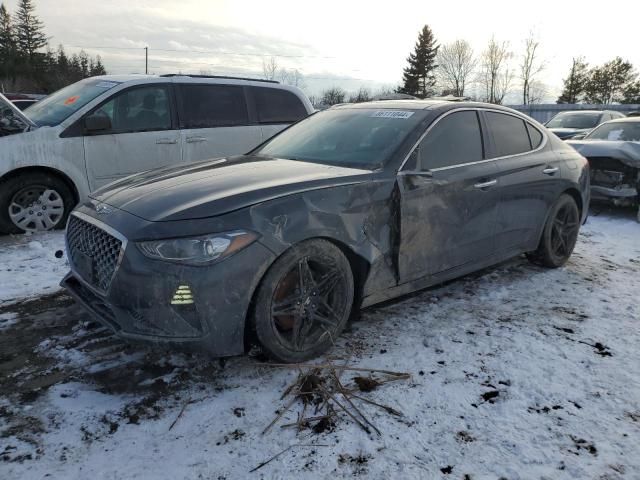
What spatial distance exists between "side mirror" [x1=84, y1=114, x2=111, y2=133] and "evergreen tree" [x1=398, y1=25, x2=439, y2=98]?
189 ft

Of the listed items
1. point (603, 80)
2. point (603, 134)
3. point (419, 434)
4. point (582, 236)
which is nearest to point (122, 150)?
point (419, 434)

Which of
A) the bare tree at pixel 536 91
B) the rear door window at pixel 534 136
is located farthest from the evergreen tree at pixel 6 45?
the rear door window at pixel 534 136

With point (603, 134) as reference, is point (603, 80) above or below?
above

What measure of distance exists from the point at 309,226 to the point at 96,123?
4049mm

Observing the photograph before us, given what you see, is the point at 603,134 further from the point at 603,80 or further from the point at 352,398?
the point at 603,80

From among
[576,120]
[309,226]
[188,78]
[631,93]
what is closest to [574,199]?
[309,226]

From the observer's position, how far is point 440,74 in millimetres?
62000

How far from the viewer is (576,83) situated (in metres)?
52.6

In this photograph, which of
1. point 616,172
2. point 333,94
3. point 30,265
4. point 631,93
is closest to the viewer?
point 30,265

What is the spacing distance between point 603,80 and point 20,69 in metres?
66.6

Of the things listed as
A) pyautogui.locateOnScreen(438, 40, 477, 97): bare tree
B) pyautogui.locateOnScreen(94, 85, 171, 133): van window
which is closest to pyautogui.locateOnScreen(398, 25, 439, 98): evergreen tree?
pyautogui.locateOnScreen(438, 40, 477, 97): bare tree

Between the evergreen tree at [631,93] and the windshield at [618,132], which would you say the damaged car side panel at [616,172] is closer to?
the windshield at [618,132]

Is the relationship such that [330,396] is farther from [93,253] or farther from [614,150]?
[614,150]

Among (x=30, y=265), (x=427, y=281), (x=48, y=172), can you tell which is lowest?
(x=30, y=265)
